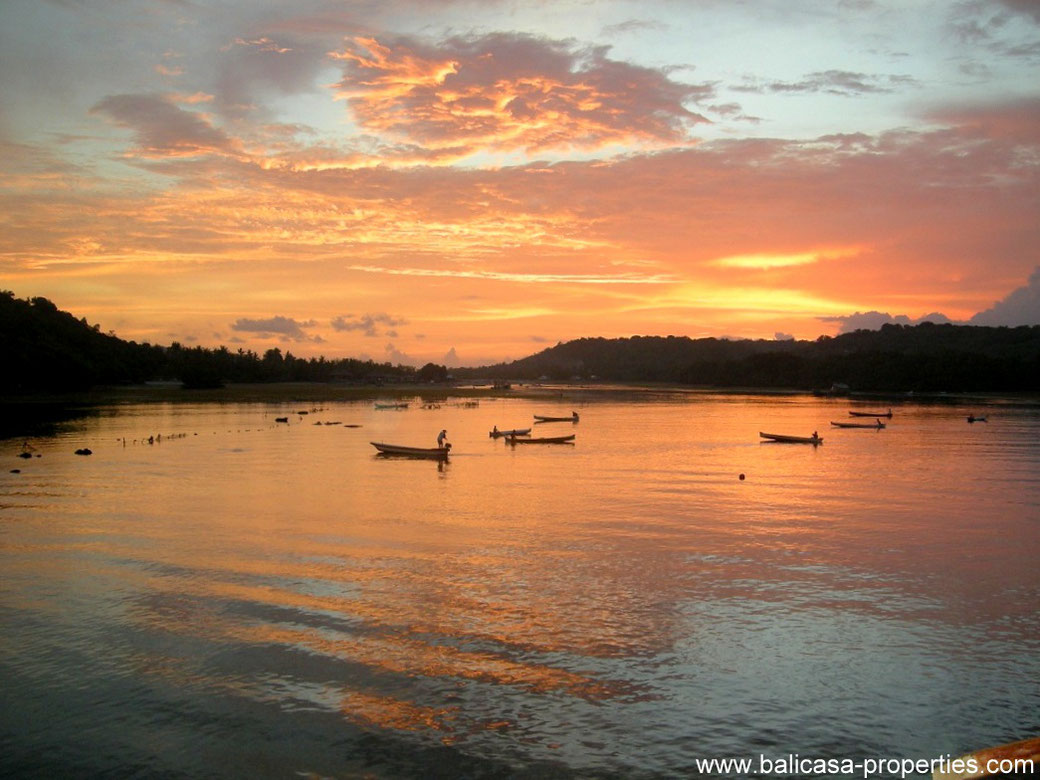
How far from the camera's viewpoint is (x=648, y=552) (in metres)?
20.9

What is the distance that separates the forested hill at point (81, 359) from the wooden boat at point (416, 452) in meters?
70.5

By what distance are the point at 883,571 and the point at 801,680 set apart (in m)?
8.35

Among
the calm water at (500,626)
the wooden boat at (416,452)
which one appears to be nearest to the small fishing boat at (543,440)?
the wooden boat at (416,452)

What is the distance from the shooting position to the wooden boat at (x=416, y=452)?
1737 inches

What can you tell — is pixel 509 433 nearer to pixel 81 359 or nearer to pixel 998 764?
pixel 998 764

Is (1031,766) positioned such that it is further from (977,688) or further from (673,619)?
(673,619)

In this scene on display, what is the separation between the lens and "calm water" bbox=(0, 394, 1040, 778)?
10367 millimetres

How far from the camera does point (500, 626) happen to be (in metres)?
14.6

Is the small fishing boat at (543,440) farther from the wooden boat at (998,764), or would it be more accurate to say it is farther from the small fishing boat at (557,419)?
the wooden boat at (998,764)

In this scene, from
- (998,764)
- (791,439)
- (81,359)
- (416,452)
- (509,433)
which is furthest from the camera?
(81,359)

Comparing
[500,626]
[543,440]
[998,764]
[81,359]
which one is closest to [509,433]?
[543,440]

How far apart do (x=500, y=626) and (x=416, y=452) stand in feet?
101

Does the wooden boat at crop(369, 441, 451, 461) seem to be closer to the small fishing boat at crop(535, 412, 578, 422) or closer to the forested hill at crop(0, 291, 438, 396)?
the small fishing boat at crop(535, 412, 578, 422)

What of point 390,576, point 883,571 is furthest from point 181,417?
point 883,571
